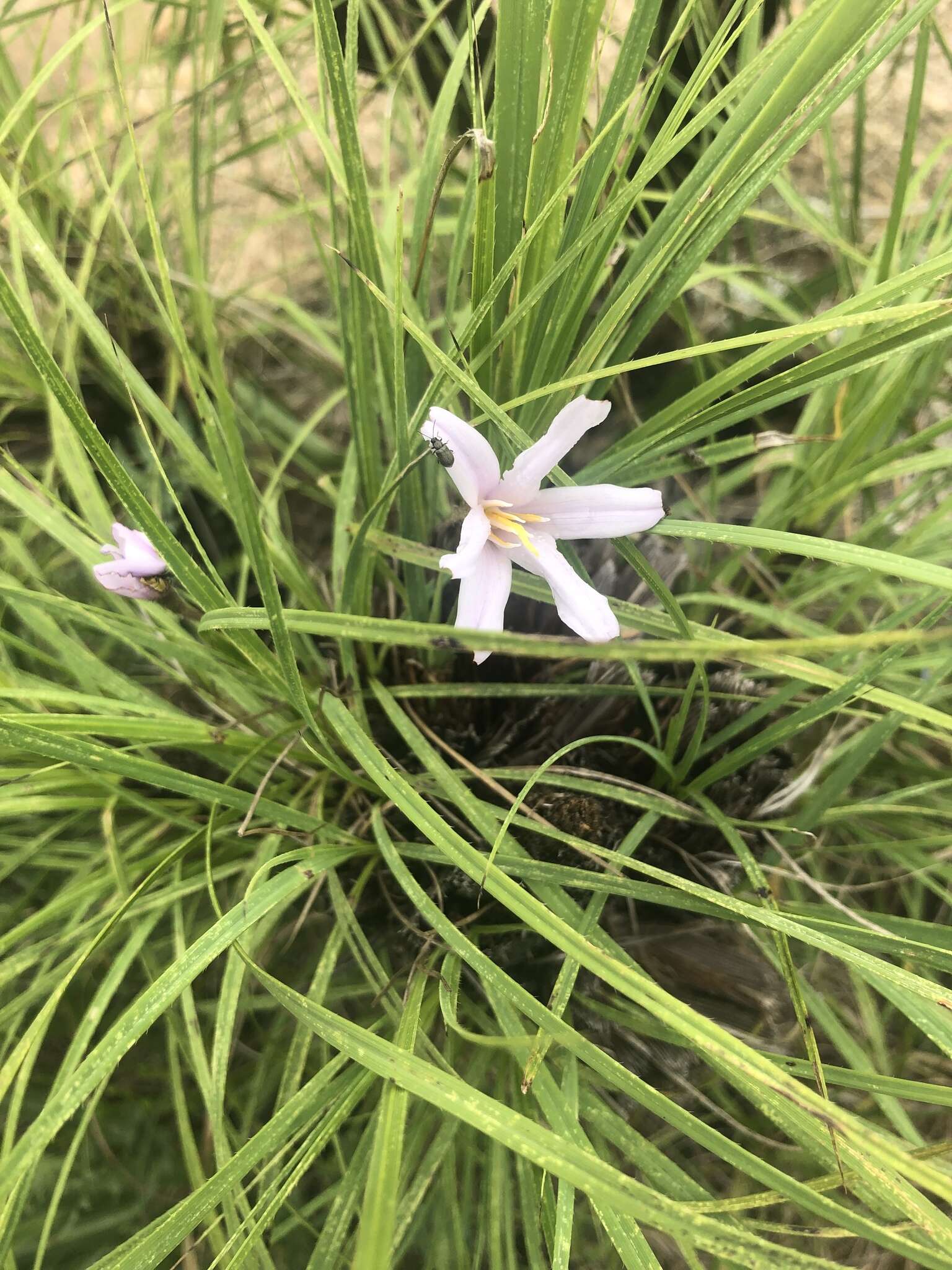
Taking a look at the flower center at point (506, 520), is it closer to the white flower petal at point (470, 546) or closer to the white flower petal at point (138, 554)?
the white flower petal at point (470, 546)

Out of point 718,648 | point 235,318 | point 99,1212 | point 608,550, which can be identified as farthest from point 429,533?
point 99,1212

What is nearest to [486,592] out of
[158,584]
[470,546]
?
[470,546]

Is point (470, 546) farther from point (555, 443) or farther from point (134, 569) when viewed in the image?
point (134, 569)

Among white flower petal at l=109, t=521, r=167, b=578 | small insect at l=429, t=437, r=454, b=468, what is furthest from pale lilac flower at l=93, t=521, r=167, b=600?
small insect at l=429, t=437, r=454, b=468

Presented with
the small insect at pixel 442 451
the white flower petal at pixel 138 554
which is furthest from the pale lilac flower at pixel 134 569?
the small insect at pixel 442 451

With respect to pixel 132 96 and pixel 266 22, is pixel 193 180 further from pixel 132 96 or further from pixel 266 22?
pixel 132 96

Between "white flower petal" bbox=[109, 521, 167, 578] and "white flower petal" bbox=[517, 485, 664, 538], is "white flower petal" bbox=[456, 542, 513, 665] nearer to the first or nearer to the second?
"white flower petal" bbox=[517, 485, 664, 538]
